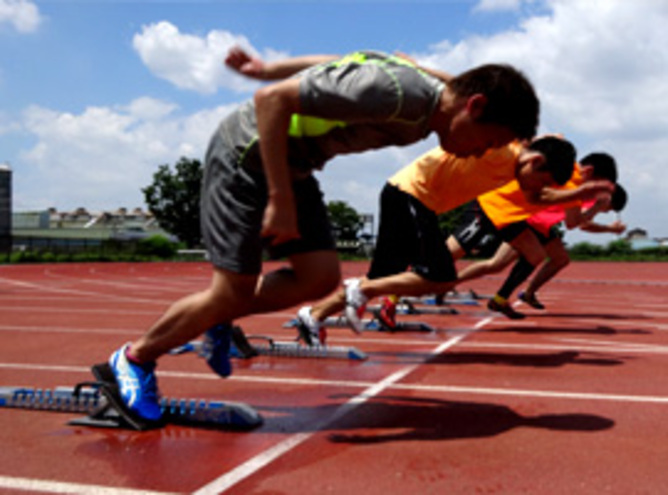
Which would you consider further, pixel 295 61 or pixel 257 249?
pixel 295 61

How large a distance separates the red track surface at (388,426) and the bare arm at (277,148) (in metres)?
0.84

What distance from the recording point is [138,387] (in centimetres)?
286

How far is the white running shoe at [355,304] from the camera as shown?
4020 mm

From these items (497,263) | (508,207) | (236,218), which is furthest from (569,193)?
(497,263)

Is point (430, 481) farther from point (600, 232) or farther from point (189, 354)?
point (600, 232)

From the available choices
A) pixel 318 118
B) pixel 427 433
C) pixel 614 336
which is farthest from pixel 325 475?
pixel 614 336

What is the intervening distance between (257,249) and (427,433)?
1.02 metres

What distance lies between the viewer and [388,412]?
315 centimetres

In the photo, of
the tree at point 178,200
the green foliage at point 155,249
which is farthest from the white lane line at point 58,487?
the tree at point 178,200

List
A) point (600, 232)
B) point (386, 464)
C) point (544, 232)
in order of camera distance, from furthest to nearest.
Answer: point (544, 232), point (600, 232), point (386, 464)

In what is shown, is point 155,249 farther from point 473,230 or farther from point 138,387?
point 138,387

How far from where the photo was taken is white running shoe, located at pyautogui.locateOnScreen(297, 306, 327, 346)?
471cm

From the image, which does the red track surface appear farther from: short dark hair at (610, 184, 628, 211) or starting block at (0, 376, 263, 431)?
short dark hair at (610, 184, 628, 211)

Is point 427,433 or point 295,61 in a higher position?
point 295,61
